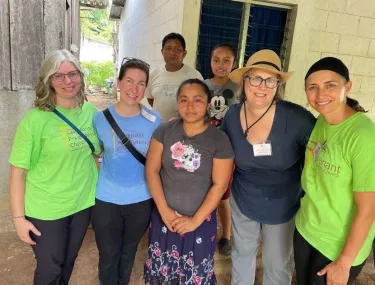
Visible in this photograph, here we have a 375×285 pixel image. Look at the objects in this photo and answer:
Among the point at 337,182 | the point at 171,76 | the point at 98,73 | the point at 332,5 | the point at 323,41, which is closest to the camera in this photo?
the point at 337,182

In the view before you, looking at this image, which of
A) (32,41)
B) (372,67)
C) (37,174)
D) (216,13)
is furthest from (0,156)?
(372,67)

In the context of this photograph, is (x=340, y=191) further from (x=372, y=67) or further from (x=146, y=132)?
(x=372, y=67)

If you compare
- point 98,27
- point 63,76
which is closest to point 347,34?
point 63,76

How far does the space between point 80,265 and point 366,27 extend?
4.75 m

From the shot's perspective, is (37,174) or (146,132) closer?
(37,174)

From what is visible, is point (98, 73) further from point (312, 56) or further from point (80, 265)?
point (80, 265)

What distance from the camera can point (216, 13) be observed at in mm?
3568

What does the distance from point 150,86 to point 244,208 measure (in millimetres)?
1819

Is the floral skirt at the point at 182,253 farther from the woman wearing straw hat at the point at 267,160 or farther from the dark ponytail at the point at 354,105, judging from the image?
the dark ponytail at the point at 354,105

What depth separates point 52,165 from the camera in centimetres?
164

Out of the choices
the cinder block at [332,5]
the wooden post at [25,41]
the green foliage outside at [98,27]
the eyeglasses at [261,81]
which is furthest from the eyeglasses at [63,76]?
the green foliage outside at [98,27]

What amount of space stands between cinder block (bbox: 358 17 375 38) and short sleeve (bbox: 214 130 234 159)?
3.53 metres

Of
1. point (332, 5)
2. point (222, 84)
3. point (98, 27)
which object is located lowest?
point (222, 84)

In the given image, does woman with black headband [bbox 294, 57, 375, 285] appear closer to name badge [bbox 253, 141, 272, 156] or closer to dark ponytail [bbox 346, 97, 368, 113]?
dark ponytail [bbox 346, 97, 368, 113]
